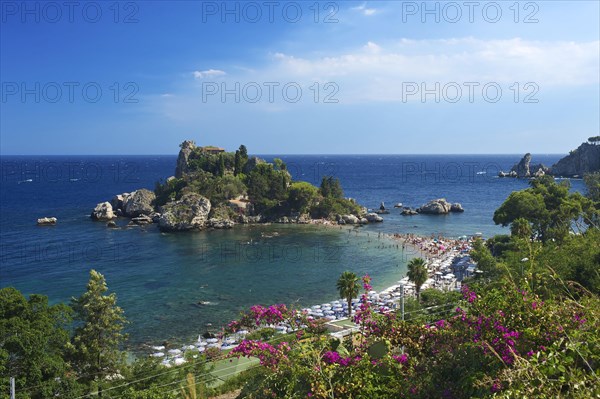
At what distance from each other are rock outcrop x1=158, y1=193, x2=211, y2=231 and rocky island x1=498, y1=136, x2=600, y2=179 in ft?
397

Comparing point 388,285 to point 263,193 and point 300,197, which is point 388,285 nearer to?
point 300,197

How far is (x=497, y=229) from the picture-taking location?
59938mm

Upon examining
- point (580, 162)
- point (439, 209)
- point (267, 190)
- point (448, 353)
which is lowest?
point (439, 209)

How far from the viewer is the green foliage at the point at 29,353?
12920 millimetres

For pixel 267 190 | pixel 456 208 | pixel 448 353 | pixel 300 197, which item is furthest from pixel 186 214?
pixel 448 353

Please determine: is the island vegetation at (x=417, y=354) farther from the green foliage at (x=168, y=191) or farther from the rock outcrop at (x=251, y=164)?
the rock outcrop at (x=251, y=164)

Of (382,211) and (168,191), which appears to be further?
(382,211)

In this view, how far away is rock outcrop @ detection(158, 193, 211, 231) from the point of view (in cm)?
6097

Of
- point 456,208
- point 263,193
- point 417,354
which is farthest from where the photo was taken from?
point 456,208

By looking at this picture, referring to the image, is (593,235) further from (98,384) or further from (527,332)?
(98,384)

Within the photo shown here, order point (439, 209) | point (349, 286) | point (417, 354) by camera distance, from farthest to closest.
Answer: point (439, 209)
point (349, 286)
point (417, 354)

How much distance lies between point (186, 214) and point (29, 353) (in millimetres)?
49829

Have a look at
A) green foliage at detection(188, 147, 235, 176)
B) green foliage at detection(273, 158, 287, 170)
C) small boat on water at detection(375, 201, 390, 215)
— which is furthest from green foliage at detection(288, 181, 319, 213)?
green foliage at detection(188, 147, 235, 176)

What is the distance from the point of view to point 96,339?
17.3 meters
